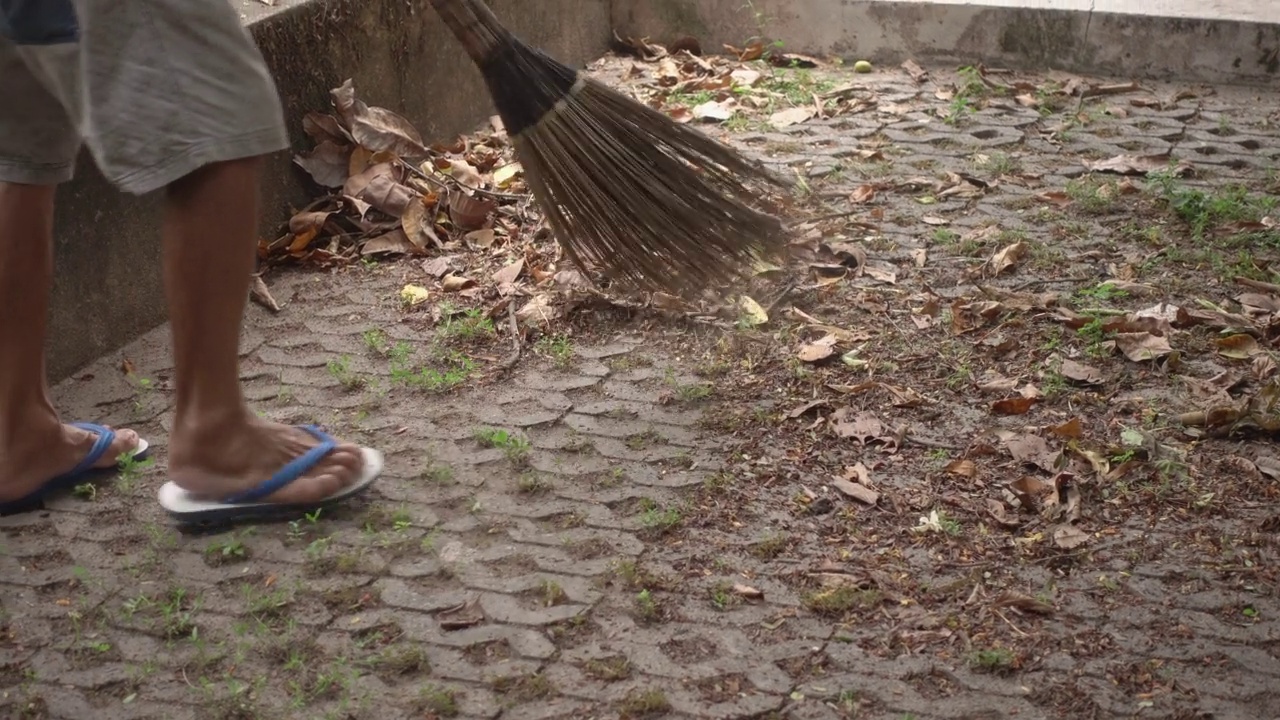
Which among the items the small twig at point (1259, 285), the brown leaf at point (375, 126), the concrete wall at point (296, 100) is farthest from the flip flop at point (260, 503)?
the small twig at point (1259, 285)

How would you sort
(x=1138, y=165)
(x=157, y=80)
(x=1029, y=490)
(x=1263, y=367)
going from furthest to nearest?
(x=1138, y=165) < (x=1263, y=367) < (x=1029, y=490) < (x=157, y=80)

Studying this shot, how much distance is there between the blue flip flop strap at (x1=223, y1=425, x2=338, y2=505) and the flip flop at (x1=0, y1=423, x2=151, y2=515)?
41 cm

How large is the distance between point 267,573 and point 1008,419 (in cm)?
171

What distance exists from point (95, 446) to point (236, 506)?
0.43 meters

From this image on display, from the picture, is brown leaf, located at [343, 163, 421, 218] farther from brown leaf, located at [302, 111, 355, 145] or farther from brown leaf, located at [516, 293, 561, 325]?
brown leaf, located at [516, 293, 561, 325]

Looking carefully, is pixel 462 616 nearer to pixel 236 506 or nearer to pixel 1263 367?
pixel 236 506

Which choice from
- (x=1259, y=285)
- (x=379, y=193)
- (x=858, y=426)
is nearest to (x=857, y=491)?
(x=858, y=426)

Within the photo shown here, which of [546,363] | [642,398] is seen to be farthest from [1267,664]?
[546,363]

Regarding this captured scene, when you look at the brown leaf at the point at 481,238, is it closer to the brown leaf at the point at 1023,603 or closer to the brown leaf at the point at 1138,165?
the brown leaf at the point at 1138,165

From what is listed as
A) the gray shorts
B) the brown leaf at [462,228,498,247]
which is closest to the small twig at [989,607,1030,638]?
the gray shorts

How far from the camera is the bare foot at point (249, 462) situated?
273 cm

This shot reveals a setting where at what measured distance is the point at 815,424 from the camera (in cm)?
326

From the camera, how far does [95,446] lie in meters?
3.00

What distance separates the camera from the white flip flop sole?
279cm
